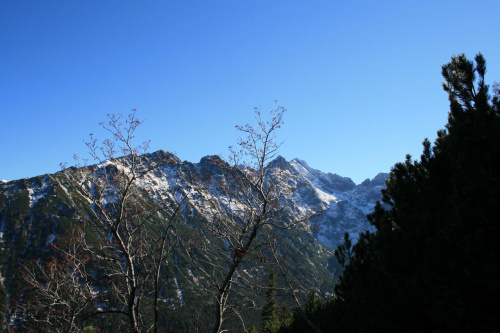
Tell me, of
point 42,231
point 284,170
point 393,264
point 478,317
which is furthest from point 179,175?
point 42,231

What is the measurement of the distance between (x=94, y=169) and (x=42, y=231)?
601ft

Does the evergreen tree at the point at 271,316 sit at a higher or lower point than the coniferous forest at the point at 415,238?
lower

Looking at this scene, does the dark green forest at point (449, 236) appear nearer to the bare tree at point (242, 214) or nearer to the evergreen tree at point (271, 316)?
the bare tree at point (242, 214)

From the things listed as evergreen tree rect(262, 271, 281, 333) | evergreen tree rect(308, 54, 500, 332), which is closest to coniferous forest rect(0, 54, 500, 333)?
evergreen tree rect(308, 54, 500, 332)

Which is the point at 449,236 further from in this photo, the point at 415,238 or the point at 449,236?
the point at 415,238

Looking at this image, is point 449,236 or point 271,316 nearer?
point 449,236

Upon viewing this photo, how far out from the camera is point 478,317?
598cm

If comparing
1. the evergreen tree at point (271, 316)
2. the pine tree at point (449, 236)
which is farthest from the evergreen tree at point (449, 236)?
the evergreen tree at point (271, 316)

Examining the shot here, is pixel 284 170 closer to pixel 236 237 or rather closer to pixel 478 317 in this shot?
pixel 236 237

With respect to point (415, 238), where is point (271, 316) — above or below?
below

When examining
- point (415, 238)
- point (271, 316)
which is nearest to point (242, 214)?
point (415, 238)

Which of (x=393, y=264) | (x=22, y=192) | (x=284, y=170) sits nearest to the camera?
(x=393, y=264)

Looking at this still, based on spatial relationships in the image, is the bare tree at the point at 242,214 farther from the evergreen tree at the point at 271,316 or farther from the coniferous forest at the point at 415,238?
the evergreen tree at the point at 271,316

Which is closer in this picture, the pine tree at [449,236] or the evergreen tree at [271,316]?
the pine tree at [449,236]
